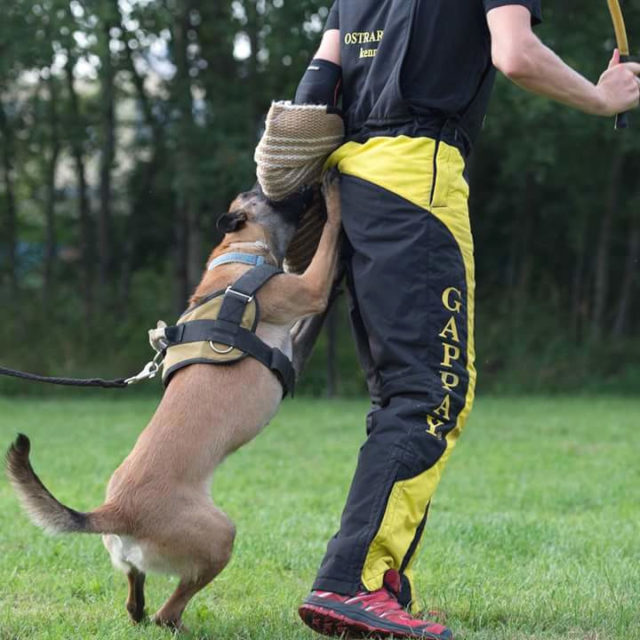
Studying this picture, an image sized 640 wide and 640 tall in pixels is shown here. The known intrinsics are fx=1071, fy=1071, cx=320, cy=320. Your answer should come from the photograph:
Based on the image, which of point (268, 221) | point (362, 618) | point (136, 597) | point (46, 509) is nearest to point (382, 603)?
→ point (362, 618)

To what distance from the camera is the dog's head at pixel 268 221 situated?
4.20 metres

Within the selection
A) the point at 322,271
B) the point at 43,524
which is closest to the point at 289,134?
the point at 322,271

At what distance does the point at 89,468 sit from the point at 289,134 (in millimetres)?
5491

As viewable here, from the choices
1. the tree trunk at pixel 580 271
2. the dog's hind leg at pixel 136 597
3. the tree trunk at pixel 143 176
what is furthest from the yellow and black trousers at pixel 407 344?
the tree trunk at pixel 580 271

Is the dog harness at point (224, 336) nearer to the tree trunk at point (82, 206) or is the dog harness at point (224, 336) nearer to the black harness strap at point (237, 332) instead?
the black harness strap at point (237, 332)

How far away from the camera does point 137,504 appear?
348cm

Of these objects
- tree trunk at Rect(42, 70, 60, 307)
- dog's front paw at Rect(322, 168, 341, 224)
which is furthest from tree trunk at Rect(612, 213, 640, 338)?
dog's front paw at Rect(322, 168, 341, 224)

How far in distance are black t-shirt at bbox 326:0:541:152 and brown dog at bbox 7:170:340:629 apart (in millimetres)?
375

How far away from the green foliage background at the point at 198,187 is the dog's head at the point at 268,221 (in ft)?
40.9

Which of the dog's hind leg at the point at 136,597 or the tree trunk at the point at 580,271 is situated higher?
the dog's hind leg at the point at 136,597

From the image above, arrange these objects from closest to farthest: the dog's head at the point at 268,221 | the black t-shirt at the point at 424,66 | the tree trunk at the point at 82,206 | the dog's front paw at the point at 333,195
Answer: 1. the black t-shirt at the point at 424,66
2. the dog's front paw at the point at 333,195
3. the dog's head at the point at 268,221
4. the tree trunk at the point at 82,206

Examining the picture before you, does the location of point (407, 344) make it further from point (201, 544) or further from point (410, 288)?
point (201, 544)

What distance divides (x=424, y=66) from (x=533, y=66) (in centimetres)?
43

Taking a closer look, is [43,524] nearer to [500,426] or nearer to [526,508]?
[526,508]
